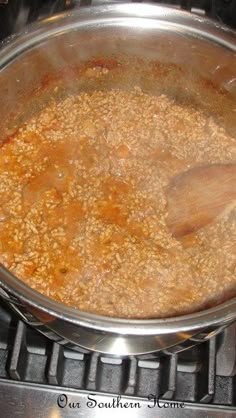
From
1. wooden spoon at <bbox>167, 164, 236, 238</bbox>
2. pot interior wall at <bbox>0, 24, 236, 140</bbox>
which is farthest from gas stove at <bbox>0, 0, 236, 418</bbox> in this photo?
pot interior wall at <bbox>0, 24, 236, 140</bbox>

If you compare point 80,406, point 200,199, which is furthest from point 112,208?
point 80,406

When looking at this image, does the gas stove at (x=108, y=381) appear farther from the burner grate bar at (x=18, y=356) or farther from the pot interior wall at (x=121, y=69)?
the pot interior wall at (x=121, y=69)

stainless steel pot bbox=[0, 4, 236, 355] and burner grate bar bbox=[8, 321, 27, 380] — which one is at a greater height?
stainless steel pot bbox=[0, 4, 236, 355]

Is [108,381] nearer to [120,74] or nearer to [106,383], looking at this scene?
[106,383]

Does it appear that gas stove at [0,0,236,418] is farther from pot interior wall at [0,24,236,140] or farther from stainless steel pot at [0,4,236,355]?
pot interior wall at [0,24,236,140]

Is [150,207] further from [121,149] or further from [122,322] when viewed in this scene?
[122,322]

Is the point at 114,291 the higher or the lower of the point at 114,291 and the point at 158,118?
the lower

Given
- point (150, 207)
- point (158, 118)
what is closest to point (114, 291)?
point (150, 207)

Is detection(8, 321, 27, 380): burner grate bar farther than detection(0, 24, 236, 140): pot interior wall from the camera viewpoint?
No
